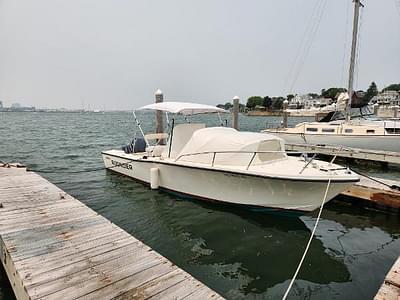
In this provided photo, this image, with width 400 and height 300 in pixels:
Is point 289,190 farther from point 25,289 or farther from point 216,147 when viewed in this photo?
point 25,289

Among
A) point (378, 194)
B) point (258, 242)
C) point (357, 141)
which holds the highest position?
point (357, 141)

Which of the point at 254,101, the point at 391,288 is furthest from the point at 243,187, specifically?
the point at 254,101

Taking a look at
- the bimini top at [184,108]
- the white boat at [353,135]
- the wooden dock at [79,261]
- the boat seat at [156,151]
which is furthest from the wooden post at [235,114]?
the wooden dock at [79,261]

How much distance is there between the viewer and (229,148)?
793cm

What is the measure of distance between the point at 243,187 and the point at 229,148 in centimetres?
115

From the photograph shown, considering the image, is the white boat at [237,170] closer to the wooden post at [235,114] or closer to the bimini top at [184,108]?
the bimini top at [184,108]

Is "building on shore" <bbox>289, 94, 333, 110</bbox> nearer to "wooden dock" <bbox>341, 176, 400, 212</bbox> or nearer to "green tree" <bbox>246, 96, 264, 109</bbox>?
"green tree" <bbox>246, 96, 264, 109</bbox>

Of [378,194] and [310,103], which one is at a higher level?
[310,103]

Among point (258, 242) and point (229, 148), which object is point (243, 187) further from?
point (258, 242)

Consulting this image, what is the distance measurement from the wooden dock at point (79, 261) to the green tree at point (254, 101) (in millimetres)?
125075

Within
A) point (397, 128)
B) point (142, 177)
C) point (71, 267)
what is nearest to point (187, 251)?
point (71, 267)

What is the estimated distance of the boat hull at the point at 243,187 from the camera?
6.70 meters

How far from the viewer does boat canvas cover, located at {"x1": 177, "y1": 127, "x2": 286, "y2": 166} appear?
768cm

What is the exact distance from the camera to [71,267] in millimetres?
3822
